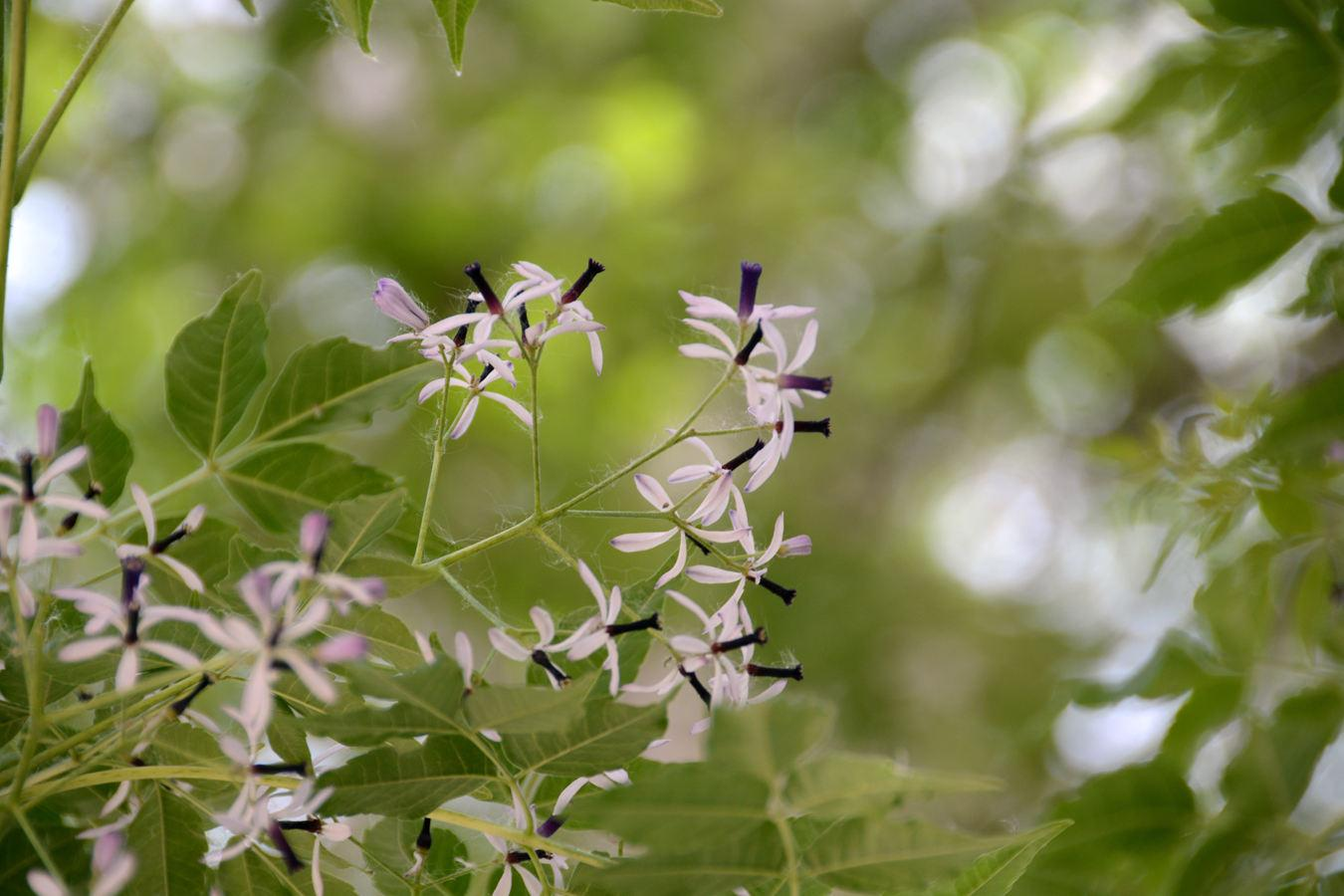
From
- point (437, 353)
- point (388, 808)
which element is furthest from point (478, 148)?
point (388, 808)

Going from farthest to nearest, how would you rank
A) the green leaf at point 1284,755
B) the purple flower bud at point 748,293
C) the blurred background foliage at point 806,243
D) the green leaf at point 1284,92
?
the blurred background foliage at point 806,243 < the green leaf at point 1284,92 < the green leaf at point 1284,755 < the purple flower bud at point 748,293

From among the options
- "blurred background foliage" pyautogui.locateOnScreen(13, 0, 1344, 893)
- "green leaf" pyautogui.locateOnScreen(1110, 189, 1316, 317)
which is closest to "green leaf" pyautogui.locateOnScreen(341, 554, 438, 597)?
→ "green leaf" pyautogui.locateOnScreen(1110, 189, 1316, 317)

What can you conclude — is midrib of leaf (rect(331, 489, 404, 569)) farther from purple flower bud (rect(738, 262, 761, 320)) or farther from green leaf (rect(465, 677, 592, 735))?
purple flower bud (rect(738, 262, 761, 320))

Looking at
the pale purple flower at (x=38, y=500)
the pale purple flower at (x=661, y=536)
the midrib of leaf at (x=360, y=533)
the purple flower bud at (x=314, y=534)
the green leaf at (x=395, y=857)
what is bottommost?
the green leaf at (x=395, y=857)

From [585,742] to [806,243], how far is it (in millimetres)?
2803

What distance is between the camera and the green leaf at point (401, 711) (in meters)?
0.40

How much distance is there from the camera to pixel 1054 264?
2.75m

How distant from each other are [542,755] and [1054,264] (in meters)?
2.56

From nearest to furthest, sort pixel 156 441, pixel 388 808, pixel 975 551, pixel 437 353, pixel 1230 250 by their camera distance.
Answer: pixel 388 808 < pixel 437 353 < pixel 1230 250 < pixel 156 441 < pixel 975 551

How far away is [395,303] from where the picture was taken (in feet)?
1.86

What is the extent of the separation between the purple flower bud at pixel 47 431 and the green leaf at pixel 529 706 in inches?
8.3

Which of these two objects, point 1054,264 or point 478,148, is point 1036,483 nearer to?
point 1054,264

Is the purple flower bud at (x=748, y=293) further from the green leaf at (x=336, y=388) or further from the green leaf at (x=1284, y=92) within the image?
the green leaf at (x=1284, y=92)

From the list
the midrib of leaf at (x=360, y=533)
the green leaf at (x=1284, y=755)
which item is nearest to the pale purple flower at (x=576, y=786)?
the midrib of leaf at (x=360, y=533)
